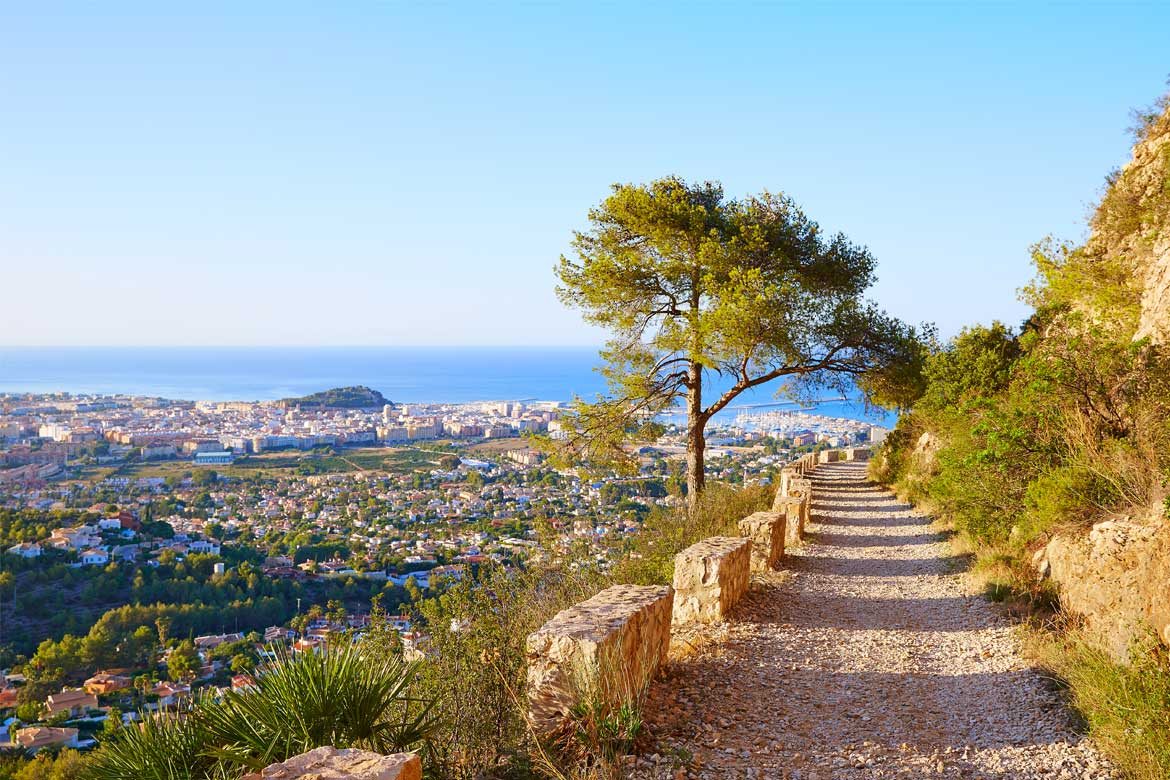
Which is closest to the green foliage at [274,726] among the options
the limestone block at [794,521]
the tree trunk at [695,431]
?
the limestone block at [794,521]

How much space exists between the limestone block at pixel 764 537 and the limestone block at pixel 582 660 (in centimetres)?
530

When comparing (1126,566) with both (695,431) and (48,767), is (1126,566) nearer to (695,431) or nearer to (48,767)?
(48,767)

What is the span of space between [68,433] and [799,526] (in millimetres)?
43822

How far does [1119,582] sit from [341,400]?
218 feet

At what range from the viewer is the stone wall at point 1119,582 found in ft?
17.9

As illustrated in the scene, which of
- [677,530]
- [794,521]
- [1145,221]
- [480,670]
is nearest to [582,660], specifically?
[480,670]

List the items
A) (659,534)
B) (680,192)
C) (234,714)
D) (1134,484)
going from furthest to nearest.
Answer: (680,192) < (659,534) < (1134,484) < (234,714)

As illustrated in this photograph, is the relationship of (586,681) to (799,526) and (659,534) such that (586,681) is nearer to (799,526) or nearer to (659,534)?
(659,534)

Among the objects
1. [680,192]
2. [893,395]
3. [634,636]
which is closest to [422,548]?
[680,192]

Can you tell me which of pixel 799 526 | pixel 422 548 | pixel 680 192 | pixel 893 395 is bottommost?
pixel 422 548

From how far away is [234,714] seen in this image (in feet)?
13.8

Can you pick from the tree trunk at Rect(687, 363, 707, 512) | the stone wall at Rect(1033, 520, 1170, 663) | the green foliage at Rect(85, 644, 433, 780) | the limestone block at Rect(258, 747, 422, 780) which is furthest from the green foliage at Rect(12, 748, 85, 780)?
the tree trunk at Rect(687, 363, 707, 512)

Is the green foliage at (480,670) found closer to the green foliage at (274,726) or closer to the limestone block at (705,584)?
the green foliage at (274,726)

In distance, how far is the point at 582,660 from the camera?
4.76 m
